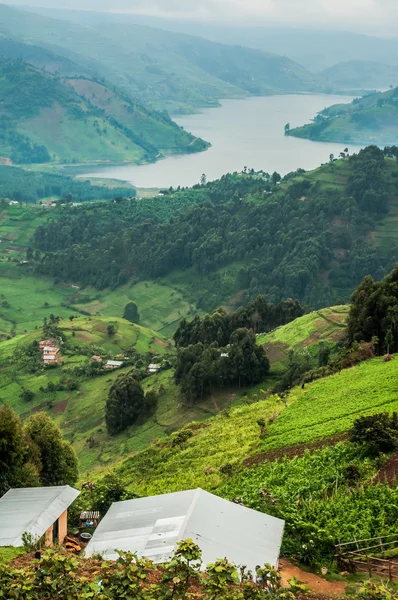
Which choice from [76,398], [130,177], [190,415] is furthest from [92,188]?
[190,415]

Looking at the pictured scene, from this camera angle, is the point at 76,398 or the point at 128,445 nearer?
the point at 128,445

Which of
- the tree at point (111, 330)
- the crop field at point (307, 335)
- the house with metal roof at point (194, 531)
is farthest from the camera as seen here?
the tree at point (111, 330)

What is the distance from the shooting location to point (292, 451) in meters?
21.7

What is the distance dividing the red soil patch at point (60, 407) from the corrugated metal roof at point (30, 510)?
98.8 ft

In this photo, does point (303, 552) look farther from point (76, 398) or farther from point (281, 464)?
point (76, 398)

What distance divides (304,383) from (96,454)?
45.8 feet

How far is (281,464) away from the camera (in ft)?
67.4

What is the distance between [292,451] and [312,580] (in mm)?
7938

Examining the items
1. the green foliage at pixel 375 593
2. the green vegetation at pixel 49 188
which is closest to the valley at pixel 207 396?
the green foliage at pixel 375 593

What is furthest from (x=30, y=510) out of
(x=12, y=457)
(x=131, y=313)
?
(x=131, y=313)

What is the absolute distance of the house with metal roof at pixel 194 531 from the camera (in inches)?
561

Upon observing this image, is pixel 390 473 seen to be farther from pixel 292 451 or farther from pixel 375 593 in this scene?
pixel 375 593

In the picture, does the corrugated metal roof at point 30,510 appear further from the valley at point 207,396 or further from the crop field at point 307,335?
the crop field at point 307,335

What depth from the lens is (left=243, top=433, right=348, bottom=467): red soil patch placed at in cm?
Result: 2107
